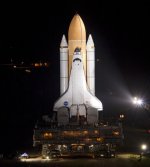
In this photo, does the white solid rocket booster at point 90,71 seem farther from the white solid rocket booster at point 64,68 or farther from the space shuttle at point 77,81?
the white solid rocket booster at point 64,68

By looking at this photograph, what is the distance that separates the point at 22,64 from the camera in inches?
4530

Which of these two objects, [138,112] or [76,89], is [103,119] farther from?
[138,112]

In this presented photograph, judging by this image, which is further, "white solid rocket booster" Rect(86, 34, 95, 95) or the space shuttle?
"white solid rocket booster" Rect(86, 34, 95, 95)

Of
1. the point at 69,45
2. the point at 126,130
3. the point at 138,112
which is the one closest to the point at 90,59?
the point at 69,45

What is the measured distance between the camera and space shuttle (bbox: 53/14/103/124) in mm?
71250

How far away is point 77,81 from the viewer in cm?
7144

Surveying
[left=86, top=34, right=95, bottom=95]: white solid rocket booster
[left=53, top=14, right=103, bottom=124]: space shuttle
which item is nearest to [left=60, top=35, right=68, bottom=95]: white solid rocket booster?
[left=53, top=14, right=103, bottom=124]: space shuttle

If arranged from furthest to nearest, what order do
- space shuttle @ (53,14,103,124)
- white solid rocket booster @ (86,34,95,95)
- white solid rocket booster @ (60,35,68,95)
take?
white solid rocket booster @ (60,35,68,95) < white solid rocket booster @ (86,34,95,95) < space shuttle @ (53,14,103,124)

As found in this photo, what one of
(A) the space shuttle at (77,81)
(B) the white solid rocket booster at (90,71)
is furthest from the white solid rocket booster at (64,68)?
(B) the white solid rocket booster at (90,71)

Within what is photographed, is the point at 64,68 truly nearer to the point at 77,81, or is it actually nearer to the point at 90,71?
the point at 77,81

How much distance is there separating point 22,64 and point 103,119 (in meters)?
42.9

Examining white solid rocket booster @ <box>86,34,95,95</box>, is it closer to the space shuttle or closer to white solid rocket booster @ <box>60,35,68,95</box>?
the space shuttle

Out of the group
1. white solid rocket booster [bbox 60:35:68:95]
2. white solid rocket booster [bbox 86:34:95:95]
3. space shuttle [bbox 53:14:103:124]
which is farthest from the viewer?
white solid rocket booster [bbox 60:35:68:95]

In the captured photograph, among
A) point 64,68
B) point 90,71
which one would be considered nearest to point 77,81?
point 90,71
